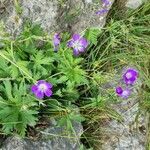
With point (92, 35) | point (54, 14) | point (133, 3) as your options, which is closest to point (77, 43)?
point (92, 35)

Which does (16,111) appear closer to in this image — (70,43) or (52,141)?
(52,141)

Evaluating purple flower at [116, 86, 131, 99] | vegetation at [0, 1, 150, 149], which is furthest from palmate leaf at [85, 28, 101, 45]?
purple flower at [116, 86, 131, 99]

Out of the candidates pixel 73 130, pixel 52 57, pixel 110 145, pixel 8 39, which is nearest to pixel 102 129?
pixel 110 145

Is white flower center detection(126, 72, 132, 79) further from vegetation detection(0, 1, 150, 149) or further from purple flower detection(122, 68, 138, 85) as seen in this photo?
vegetation detection(0, 1, 150, 149)

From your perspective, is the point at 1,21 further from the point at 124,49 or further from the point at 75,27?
the point at 124,49

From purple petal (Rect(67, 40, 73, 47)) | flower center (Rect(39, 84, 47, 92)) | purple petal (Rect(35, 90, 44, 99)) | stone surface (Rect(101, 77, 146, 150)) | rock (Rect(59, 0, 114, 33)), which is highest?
rock (Rect(59, 0, 114, 33))

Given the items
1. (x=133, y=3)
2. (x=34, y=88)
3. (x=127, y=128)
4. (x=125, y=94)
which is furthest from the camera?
(x=133, y=3)
